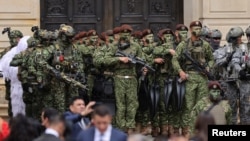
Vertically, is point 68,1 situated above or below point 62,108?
above

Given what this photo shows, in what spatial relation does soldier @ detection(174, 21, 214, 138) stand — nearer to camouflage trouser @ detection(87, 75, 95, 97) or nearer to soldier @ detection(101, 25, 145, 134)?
soldier @ detection(101, 25, 145, 134)

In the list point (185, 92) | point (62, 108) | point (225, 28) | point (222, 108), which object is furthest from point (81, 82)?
point (225, 28)

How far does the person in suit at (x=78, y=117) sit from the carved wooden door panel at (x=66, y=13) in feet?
32.5

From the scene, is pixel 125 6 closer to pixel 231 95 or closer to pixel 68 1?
pixel 68 1

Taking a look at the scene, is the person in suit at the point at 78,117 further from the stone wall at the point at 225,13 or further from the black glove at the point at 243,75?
the stone wall at the point at 225,13

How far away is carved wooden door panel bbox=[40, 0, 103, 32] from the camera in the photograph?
77.8 ft

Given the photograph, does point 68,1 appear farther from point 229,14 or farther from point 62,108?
point 62,108

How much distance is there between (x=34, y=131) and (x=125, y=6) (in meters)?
11.8

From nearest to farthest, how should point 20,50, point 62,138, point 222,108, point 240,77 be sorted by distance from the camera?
point 62,138 < point 222,108 < point 240,77 < point 20,50

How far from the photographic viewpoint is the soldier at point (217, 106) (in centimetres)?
1463

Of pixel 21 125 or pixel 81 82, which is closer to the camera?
pixel 21 125

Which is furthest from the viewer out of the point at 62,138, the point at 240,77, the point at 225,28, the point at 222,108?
the point at 225,28

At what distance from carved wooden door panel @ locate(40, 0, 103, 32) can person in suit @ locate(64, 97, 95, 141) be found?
32.5 ft

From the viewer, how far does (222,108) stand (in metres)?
14.9
